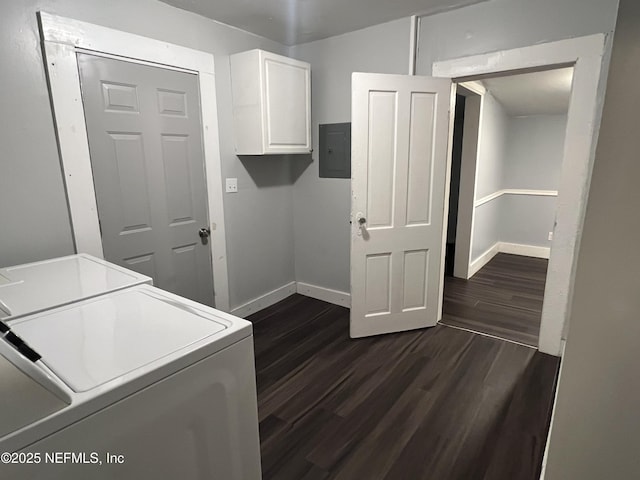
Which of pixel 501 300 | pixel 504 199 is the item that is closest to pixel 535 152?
pixel 504 199

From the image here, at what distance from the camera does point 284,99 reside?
284cm

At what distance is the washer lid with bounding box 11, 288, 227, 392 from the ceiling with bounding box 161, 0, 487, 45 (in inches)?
79.8

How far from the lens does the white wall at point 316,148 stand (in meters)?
2.81

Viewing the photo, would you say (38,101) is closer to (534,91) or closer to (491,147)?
(534,91)

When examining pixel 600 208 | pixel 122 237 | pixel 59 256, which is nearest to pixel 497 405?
pixel 600 208

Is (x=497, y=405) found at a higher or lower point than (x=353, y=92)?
lower

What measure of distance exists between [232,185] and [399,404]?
2024 millimetres

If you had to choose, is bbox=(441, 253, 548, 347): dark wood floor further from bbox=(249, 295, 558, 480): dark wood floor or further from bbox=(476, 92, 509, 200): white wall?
bbox=(476, 92, 509, 200): white wall

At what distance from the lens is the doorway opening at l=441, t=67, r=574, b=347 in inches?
130

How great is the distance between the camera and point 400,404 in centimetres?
210

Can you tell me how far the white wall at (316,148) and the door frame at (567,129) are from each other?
1.58ft

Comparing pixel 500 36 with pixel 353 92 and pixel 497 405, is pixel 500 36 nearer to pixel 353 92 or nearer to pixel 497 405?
pixel 353 92

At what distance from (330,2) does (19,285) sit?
2.34 m

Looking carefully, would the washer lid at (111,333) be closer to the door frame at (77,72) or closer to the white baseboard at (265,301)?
the door frame at (77,72)
